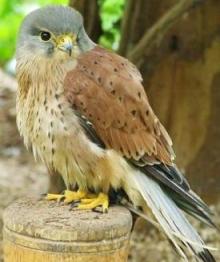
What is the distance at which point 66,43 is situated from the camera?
10.2 feet

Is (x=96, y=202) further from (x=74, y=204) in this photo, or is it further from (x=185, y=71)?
(x=185, y=71)

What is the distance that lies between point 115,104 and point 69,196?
14.6 inches

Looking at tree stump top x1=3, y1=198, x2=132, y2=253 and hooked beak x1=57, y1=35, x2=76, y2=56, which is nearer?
tree stump top x1=3, y1=198, x2=132, y2=253

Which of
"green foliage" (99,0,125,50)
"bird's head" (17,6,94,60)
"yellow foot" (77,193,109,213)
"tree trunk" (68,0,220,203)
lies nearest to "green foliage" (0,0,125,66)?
"green foliage" (99,0,125,50)

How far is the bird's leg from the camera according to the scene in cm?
300

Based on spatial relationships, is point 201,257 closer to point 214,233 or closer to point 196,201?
point 196,201

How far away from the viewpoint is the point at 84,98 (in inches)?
119

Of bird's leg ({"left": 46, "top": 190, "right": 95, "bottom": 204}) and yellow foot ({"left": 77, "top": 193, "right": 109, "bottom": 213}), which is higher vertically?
yellow foot ({"left": 77, "top": 193, "right": 109, "bottom": 213})

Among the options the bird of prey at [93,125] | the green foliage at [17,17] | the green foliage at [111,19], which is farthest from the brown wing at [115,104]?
the green foliage at [17,17]

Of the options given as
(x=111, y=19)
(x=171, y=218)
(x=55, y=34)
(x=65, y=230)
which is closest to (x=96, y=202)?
(x=171, y=218)

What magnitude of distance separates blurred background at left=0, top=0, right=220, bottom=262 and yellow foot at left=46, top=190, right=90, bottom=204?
5.52 feet

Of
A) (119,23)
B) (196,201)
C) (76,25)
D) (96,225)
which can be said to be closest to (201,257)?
(196,201)

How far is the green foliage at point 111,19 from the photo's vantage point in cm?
525

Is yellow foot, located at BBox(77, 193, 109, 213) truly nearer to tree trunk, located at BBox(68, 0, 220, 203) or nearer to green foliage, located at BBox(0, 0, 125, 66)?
tree trunk, located at BBox(68, 0, 220, 203)
